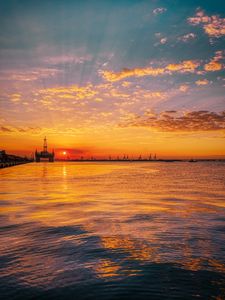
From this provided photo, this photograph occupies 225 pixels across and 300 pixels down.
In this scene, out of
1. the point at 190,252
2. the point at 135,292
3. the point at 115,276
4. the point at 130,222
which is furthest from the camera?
the point at 130,222

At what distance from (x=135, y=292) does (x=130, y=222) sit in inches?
317

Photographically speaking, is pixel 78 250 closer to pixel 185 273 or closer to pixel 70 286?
pixel 70 286

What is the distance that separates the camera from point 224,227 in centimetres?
1308

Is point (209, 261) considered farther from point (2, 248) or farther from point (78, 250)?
point (2, 248)

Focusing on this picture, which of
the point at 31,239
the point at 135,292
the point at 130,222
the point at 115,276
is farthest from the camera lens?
the point at 130,222

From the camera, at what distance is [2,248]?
925 centimetres

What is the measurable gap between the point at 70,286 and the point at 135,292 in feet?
4.56

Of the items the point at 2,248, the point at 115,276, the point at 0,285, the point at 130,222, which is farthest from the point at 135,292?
the point at 130,222

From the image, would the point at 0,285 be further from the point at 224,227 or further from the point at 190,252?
the point at 224,227

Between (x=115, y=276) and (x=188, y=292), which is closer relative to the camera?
(x=188, y=292)

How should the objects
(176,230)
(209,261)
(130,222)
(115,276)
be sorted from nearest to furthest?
(115,276) < (209,261) < (176,230) < (130,222)

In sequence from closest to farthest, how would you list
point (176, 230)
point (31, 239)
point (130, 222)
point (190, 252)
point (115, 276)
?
point (115, 276) → point (190, 252) → point (31, 239) → point (176, 230) → point (130, 222)

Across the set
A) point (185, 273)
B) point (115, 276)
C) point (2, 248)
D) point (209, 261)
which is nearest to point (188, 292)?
point (185, 273)

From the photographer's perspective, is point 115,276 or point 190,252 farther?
point 190,252
